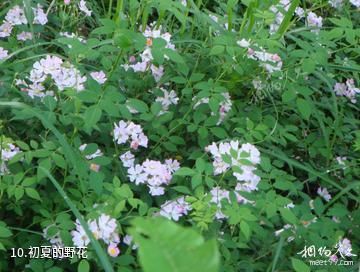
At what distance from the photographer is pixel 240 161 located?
1.70 m

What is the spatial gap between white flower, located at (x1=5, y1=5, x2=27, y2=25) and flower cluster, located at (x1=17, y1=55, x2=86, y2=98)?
336 mm

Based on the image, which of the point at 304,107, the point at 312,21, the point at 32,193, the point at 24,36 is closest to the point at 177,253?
the point at 32,193

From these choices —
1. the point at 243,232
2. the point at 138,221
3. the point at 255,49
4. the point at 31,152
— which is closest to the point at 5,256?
the point at 31,152

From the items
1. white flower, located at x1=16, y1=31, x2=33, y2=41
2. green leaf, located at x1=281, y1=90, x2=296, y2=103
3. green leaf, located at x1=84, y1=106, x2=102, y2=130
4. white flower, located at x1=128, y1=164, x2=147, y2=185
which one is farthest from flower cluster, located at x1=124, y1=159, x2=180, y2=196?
white flower, located at x1=16, y1=31, x2=33, y2=41

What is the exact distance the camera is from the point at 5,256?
1.67 m

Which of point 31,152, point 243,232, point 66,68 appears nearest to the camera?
point 243,232

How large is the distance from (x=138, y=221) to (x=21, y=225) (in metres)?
1.28

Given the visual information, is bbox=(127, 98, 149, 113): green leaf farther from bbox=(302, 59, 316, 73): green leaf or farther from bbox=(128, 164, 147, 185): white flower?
bbox=(302, 59, 316, 73): green leaf

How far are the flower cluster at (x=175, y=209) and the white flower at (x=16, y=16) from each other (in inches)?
37.7

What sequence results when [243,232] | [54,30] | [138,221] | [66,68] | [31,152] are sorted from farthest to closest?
[54,30]
[66,68]
[31,152]
[243,232]
[138,221]

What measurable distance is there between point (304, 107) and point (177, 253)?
61.0 inches

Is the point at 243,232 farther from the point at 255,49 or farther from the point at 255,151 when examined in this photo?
the point at 255,49

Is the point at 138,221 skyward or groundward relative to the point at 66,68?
skyward

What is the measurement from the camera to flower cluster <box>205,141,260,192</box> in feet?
5.56
